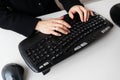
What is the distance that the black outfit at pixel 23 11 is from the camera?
0.72 m

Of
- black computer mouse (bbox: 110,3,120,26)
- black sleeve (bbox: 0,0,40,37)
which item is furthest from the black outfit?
black computer mouse (bbox: 110,3,120,26)

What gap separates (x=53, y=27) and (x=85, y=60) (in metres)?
0.16

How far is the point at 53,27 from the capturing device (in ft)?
2.30

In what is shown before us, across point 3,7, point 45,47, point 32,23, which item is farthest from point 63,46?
point 3,7

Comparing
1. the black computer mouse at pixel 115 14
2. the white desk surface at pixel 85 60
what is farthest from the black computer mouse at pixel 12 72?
the black computer mouse at pixel 115 14

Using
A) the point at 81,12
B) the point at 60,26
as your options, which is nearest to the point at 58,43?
the point at 60,26

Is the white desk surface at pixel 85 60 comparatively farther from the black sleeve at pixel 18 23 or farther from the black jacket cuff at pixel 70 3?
the black jacket cuff at pixel 70 3

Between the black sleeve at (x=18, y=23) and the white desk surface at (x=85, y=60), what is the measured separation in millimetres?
23

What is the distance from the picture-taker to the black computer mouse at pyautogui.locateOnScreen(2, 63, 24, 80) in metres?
0.57

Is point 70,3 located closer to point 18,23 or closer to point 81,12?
point 81,12

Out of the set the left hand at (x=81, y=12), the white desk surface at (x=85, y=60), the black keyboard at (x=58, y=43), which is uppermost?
the left hand at (x=81, y=12)

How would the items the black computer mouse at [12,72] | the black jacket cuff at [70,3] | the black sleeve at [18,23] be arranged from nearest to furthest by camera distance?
the black computer mouse at [12,72] < the black sleeve at [18,23] < the black jacket cuff at [70,3]

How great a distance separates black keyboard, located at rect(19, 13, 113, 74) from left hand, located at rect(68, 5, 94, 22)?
0.6 inches

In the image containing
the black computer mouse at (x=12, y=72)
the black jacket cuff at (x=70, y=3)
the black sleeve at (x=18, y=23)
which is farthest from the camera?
the black jacket cuff at (x=70, y=3)
